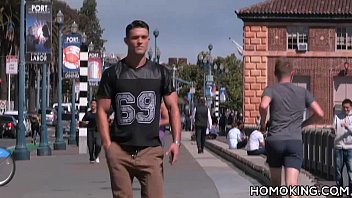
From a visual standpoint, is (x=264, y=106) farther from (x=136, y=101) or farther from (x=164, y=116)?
(x=136, y=101)

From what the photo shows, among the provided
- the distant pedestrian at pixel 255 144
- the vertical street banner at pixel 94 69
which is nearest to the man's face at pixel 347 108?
the distant pedestrian at pixel 255 144

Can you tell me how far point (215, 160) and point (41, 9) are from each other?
7.55 metres

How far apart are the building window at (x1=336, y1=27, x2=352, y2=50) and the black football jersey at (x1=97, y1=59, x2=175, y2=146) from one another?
43.7m

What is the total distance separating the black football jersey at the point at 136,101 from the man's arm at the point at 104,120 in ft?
0.22

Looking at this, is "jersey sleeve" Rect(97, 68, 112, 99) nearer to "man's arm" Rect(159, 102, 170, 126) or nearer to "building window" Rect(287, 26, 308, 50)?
"man's arm" Rect(159, 102, 170, 126)

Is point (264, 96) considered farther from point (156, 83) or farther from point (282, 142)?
point (156, 83)

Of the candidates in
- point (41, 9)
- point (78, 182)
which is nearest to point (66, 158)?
point (41, 9)

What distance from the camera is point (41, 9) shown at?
28359 mm

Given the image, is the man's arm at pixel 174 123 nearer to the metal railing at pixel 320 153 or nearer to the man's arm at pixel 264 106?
the man's arm at pixel 264 106

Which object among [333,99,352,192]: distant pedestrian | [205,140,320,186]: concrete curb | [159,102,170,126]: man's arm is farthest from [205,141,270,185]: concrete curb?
[159,102,170,126]: man's arm

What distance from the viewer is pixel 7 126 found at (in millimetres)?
51031

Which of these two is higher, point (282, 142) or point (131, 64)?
point (131, 64)

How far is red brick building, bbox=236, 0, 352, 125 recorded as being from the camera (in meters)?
50.7

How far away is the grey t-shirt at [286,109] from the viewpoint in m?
10.0
